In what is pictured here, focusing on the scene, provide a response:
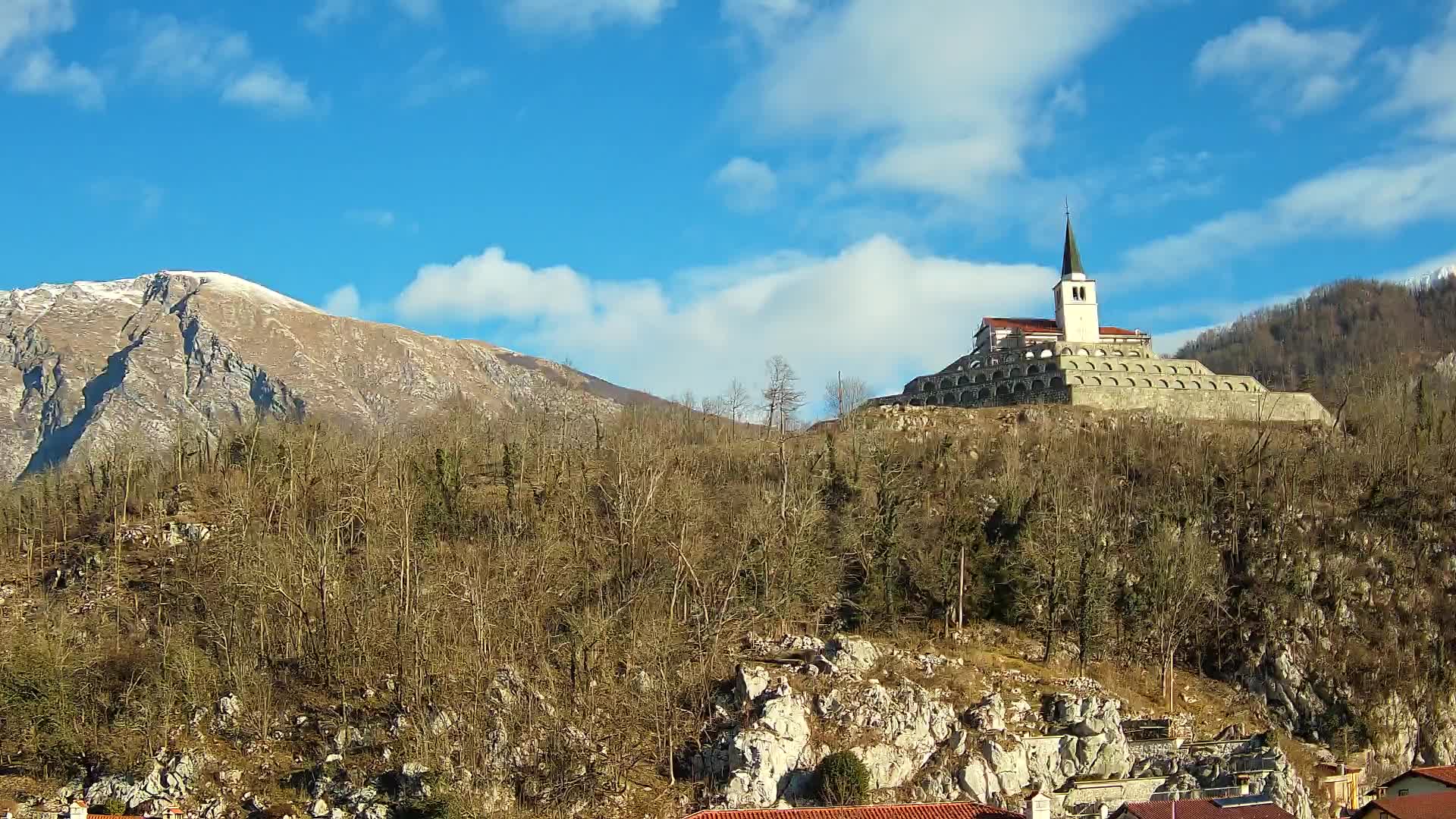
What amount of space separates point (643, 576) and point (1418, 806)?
27.7m

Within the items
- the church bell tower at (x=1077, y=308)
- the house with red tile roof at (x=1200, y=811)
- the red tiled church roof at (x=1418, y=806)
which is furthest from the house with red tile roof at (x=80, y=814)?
the church bell tower at (x=1077, y=308)

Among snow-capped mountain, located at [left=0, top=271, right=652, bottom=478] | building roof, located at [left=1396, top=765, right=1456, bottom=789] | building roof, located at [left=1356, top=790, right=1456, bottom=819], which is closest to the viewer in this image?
building roof, located at [left=1356, top=790, right=1456, bottom=819]

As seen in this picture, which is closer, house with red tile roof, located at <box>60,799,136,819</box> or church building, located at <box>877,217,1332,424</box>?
house with red tile roof, located at <box>60,799,136,819</box>

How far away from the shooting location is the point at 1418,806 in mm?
34969

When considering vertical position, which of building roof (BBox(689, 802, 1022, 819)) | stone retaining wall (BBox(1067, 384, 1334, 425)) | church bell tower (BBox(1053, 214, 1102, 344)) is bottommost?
building roof (BBox(689, 802, 1022, 819))

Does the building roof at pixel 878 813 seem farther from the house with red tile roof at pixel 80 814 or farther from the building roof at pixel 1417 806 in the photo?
the house with red tile roof at pixel 80 814

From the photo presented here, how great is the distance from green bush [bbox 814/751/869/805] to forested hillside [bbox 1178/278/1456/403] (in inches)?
4078

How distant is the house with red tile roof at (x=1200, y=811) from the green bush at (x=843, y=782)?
29.8ft

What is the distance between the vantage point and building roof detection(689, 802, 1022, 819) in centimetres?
3400

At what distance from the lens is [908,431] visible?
234 ft

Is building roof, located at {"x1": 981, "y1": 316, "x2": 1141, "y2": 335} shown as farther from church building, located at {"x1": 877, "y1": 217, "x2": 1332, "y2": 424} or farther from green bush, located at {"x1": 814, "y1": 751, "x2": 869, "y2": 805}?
green bush, located at {"x1": 814, "y1": 751, "x2": 869, "y2": 805}

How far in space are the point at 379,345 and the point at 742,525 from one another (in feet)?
406

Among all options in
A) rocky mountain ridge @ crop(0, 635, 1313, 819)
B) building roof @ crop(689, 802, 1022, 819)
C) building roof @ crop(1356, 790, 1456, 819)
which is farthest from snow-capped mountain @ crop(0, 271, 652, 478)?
building roof @ crop(1356, 790, 1456, 819)

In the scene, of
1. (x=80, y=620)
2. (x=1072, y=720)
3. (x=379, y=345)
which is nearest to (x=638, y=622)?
(x=1072, y=720)
